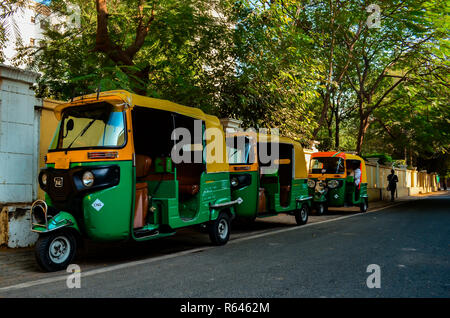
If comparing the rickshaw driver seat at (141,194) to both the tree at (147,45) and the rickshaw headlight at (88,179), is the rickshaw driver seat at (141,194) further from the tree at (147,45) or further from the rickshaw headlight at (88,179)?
the tree at (147,45)

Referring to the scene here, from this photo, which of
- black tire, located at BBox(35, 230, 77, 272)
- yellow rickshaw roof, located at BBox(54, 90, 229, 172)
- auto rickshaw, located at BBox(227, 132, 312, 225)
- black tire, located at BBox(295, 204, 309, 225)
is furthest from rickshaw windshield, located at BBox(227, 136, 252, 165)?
black tire, located at BBox(35, 230, 77, 272)

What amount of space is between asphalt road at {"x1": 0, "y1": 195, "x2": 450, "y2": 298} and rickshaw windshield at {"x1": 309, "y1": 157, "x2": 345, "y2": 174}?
6716mm

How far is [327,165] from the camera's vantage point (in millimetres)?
15344

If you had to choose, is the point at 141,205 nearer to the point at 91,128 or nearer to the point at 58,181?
the point at 58,181

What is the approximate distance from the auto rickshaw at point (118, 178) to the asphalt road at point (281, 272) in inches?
23.4

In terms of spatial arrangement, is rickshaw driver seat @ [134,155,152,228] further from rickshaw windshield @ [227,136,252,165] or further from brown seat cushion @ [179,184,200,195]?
rickshaw windshield @ [227,136,252,165]

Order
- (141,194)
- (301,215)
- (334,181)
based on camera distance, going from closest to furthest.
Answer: (141,194) → (301,215) → (334,181)

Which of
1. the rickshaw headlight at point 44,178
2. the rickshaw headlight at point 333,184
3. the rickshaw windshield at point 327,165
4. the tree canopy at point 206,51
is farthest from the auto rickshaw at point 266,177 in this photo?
the rickshaw headlight at point 44,178

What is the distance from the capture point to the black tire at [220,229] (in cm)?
764

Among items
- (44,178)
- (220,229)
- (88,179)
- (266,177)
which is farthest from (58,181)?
(266,177)

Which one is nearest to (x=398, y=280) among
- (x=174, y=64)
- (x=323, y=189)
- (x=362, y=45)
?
(x=174, y=64)

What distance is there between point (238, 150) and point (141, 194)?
3564 mm

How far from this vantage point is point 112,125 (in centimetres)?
593

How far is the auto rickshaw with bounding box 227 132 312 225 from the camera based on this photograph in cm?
923
